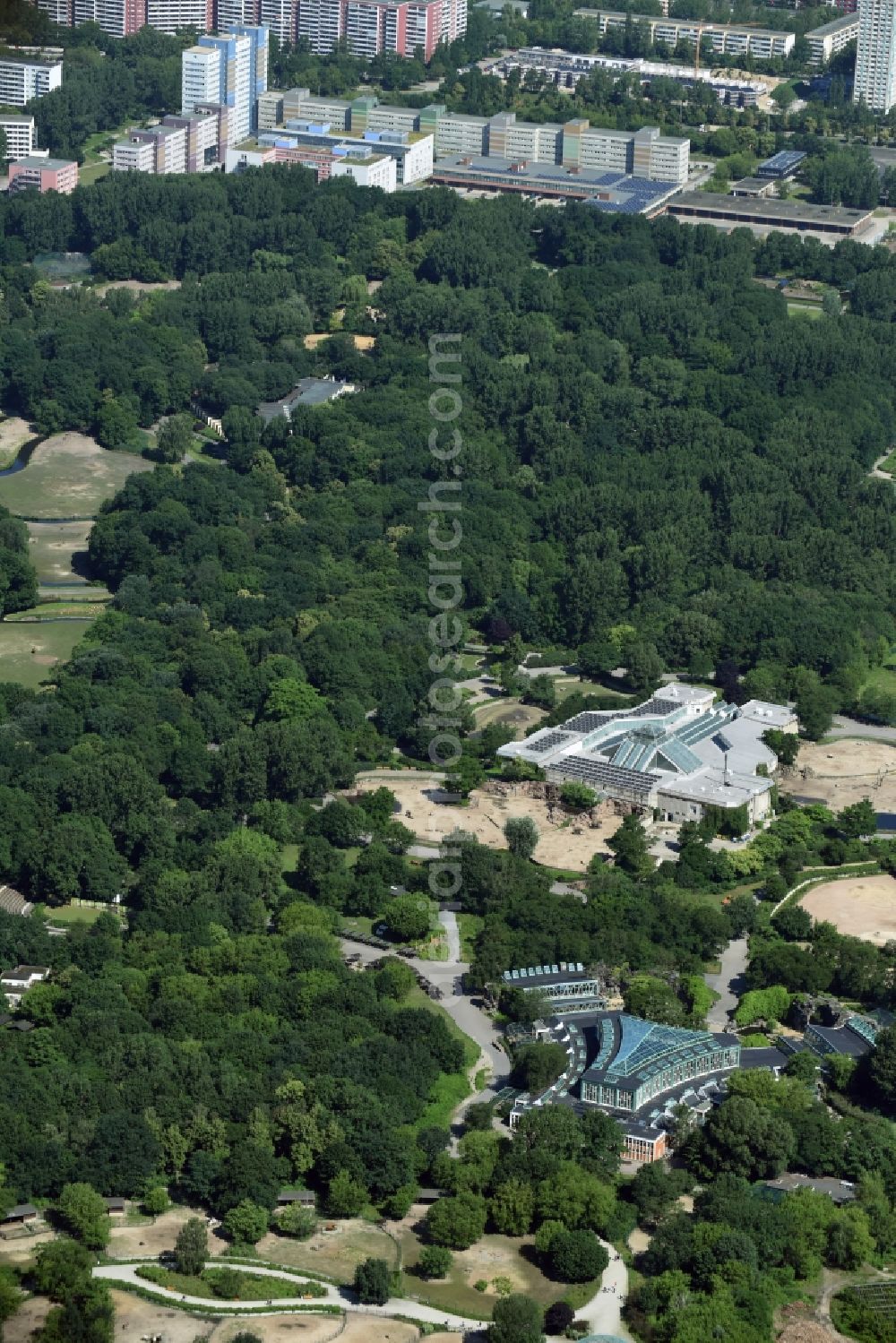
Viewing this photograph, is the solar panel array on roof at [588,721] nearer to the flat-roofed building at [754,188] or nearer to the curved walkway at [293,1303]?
the curved walkway at [293,1303]

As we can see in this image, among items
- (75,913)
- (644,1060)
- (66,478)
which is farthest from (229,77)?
(644,1060)

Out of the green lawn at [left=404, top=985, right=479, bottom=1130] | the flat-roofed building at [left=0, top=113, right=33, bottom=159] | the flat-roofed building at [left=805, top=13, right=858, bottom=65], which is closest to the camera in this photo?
the green lawn at [left=404, top=985, right=479, bottom=1130]

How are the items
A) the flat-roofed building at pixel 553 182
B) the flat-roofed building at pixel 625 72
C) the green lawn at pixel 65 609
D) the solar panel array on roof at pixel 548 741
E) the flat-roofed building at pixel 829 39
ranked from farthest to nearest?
the flat-roofed building at pixel 829 39, the flat-roofed building at pixel 625 72, the flat-roofed building at pixel 553 182, the green lawn at pixel 65 609, the solar panel array on roof at pixel 548 741

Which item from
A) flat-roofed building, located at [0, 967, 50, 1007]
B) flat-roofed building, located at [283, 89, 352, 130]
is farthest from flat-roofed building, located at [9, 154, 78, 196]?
flat-roofed building, located at [0, 967, 50, 1007]

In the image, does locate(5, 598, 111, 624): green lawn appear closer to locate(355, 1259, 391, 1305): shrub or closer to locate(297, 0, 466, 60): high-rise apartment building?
locate(355, 1259, 391, 1305): shrub

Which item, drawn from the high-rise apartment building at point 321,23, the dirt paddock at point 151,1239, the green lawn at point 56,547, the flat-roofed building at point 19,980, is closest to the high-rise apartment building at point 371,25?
the high-rise apartment building at point 321,23

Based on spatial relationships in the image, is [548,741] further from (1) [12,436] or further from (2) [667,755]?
(1) [12,436]

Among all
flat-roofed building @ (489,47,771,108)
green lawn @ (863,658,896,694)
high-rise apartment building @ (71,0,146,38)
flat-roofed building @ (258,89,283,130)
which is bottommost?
green lawn @ (863,658,896,694)
